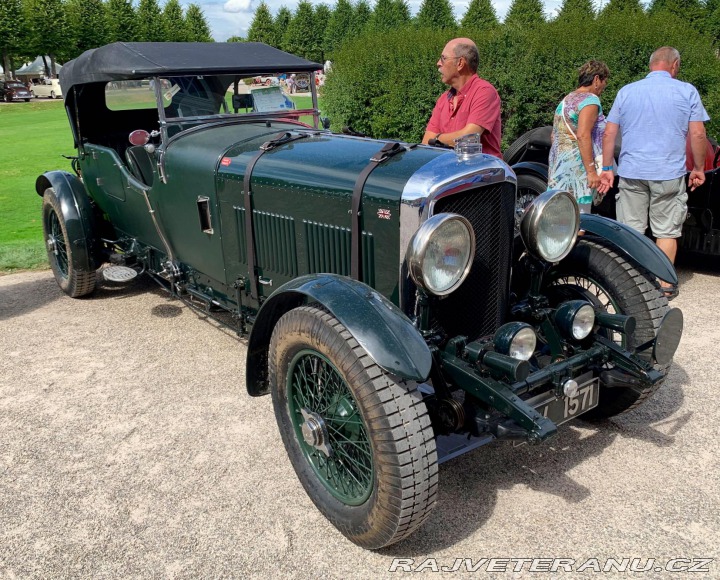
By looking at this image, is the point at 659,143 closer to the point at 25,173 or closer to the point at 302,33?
the point at 25,173

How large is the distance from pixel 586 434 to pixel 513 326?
1.09 meters

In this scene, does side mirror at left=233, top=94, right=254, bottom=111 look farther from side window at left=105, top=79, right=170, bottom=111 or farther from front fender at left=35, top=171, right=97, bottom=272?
front fender at left=35, top=171, right=97, bottom=272

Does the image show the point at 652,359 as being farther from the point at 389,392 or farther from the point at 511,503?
the point at 389,392

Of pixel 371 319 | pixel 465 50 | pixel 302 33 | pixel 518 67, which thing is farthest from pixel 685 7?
pixel 302 33

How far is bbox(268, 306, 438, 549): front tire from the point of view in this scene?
7.35ft

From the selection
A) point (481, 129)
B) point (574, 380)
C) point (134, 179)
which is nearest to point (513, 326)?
point (574, 380)

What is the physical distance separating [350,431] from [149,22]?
54.8 meters

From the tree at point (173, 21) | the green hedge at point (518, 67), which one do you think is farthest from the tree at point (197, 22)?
the green hedge at point (518, 67)

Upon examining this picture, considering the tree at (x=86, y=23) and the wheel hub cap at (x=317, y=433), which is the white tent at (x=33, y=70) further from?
the wheel hub cap at (x=317, y=433)

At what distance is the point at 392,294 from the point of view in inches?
115

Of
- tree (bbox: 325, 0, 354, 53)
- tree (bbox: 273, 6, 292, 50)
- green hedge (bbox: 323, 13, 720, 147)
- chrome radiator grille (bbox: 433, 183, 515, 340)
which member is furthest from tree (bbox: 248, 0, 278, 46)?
chrome radiator grille (bbox: 433, 183, 515, 340)

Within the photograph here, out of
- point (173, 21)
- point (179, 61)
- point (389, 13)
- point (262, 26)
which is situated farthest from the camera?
point (262, 26)

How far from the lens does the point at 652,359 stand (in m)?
2.88

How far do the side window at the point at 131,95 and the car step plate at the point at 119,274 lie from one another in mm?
1269
